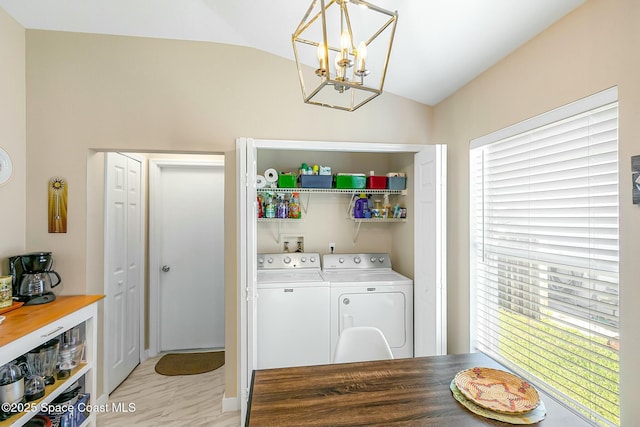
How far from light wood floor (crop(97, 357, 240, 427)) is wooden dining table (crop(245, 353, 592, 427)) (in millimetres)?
1341

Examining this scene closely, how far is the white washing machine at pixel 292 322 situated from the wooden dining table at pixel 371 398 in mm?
1092

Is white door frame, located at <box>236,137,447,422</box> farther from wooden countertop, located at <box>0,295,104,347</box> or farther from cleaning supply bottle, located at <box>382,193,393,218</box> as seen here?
wooden countertop, located at <box>0,295,104,347</box>

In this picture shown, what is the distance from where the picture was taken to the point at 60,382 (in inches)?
72.7

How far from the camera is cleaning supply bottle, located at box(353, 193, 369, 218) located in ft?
10.2

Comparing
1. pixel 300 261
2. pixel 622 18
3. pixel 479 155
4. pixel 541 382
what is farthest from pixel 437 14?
pixel 300 261

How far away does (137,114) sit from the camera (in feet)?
7.55

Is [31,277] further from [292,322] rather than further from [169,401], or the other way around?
[292,322]

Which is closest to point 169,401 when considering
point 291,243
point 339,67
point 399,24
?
point 291,243

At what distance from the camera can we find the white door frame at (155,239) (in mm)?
3238

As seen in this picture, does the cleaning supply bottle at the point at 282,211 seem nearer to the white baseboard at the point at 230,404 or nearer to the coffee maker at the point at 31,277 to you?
the white baseboard at the point at 230,404

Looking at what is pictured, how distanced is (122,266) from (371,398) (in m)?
2.56

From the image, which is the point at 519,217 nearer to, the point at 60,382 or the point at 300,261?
the point at 300,261

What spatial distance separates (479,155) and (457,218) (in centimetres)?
48

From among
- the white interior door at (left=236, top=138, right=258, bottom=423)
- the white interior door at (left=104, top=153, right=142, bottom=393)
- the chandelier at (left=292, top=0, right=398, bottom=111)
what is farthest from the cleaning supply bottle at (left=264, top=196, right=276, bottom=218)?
the white interior door at (left=104, top=153, right=142, bottom=393)
